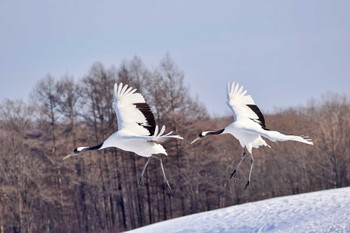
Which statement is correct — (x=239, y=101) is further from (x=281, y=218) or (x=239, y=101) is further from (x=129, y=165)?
(x=129, y=165)

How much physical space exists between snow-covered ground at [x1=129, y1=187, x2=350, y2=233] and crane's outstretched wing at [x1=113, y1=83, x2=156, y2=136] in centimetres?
1041

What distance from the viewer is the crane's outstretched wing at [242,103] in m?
24.6

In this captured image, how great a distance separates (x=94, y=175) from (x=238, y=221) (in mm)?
26197

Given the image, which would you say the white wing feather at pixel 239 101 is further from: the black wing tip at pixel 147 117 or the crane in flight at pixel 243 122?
the black wing tip at pixel 147 117

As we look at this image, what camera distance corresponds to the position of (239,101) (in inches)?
976

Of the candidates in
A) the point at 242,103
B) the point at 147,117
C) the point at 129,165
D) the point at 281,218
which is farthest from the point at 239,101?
the point at 129,165

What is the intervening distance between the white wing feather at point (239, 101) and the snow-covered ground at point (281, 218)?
8492 mm

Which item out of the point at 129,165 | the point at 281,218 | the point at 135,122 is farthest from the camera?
the point at 129,165

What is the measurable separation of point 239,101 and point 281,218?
10.7 metres

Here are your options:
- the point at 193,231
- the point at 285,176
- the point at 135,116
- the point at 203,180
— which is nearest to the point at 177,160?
the point at 203,180

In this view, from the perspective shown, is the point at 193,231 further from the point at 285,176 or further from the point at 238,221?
the point at 285,176

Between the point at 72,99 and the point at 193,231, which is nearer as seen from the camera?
the point at 193,231

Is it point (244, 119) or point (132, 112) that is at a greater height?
point (132, 112)

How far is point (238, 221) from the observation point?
35.9 metres
